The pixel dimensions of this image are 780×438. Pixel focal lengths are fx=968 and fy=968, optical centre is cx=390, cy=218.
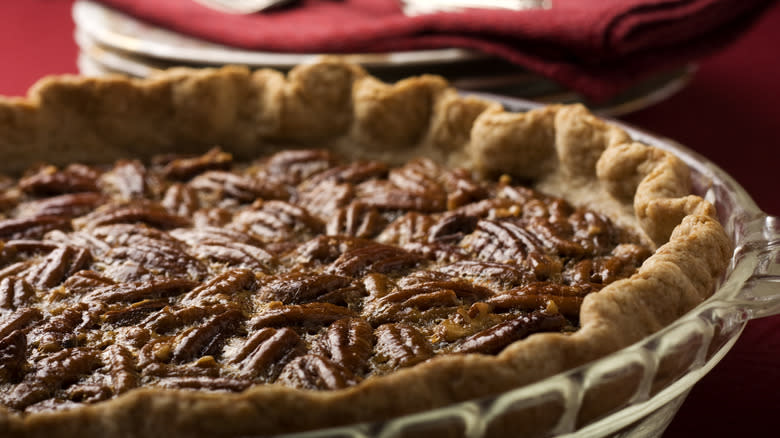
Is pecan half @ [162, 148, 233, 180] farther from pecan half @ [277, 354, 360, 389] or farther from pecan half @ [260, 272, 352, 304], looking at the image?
pecan half @ [277, 354, 360, 389]

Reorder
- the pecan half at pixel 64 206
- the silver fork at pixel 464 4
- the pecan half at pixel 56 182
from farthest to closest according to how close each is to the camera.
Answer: the silver fork at pixel 464 4
the pecan half at pixel 56 182
the pecan half at pixel 64 206

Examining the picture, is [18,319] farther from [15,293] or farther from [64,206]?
[64,206]

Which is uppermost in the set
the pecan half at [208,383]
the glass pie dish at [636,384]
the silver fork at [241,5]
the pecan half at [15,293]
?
the silver fork at [241,5]

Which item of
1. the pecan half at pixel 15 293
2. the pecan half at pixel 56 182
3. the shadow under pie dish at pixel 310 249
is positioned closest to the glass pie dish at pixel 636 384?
the shadow under pie dish at pixel 310 249

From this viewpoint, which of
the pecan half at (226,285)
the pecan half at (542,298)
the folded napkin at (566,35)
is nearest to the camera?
the pecan half at (542,298)

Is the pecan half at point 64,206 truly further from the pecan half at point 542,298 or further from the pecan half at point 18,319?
the pecan half at point 542,298

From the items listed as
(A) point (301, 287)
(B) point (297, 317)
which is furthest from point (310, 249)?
(B) point (297, 317)
